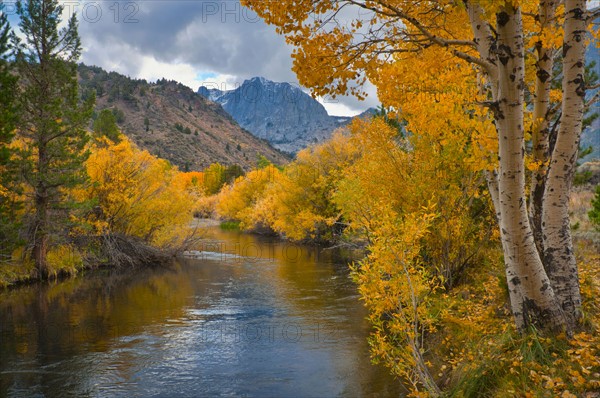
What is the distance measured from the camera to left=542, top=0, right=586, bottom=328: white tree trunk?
5723mm

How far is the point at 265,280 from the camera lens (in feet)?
62.6

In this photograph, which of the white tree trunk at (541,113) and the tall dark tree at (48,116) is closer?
the white tree trunk at (541,113)

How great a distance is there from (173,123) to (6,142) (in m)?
101

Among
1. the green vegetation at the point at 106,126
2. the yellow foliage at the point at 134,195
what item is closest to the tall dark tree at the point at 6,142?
the yellow foliage at the point at 134,195

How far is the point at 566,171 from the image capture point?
5836mm

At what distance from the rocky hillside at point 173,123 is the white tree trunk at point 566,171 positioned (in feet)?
289

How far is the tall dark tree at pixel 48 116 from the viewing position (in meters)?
18.2

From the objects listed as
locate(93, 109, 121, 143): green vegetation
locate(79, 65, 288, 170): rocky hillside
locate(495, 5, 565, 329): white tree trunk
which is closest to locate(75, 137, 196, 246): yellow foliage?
locate(93, 109, 121, 143): green vegetation

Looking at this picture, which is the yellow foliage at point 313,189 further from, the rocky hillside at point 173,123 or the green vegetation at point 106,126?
the rocky hillside at point 173,123

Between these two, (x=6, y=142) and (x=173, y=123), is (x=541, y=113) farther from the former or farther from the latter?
(x=173, y=123)

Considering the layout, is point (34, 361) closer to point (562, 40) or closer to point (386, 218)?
point (386, 218)

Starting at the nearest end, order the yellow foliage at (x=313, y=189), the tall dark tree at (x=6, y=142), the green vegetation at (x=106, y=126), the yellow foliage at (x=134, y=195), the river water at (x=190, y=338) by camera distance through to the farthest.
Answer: the river water at (x=190, y=338) < the tall dark tree at (x=6, y=142) < the yellow foliage at (x=134, y=195) < the yellow foliage at (x=313, y=189) < the green vegetation at (x=106, y=126)

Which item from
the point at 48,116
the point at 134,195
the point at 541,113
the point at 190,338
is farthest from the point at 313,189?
the point at 541,113

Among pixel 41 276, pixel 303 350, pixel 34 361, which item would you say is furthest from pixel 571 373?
pixel 41 276
